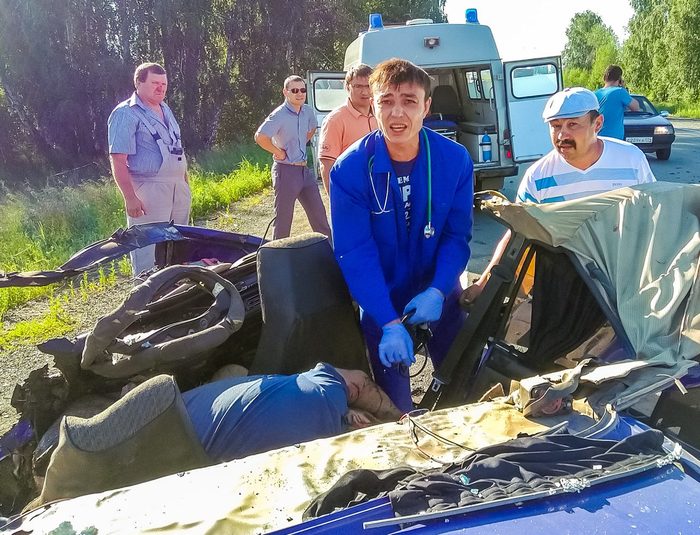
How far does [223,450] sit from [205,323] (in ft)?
2.30

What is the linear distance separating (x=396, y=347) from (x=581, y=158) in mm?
1599

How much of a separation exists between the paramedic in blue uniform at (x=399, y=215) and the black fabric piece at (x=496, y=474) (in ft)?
3.65

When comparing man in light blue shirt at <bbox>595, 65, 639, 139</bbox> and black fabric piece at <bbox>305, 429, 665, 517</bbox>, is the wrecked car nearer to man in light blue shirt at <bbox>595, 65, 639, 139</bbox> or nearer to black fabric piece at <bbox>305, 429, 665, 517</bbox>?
Result: black fabric piece at <bbox>305, 429, 665, 517</bbox>

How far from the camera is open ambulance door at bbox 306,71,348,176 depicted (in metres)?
8.89

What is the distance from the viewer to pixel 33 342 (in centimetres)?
502

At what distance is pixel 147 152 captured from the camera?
502 cm

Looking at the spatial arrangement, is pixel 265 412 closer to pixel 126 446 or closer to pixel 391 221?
pixel 126 446

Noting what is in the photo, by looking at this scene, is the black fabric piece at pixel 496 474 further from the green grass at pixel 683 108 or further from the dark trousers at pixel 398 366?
the green grass at pixel 683 108

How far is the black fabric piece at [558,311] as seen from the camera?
2.35m

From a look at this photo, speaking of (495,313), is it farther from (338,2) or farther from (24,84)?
(338,2)

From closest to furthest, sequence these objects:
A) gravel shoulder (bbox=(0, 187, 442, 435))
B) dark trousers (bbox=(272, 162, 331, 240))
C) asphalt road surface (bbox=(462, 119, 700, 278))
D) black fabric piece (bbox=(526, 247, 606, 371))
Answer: black fabric piece (bbox=(526, 247, 606, 371))
gravel shoulder (bbox=(0, 187, 442, 435))
dark trousers (bbox=(272, 162, 331, 240))
asphalt road surface (bbox=(462, 119, 700, 278))

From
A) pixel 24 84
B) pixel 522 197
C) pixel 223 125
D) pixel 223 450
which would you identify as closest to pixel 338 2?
pixel 223 125

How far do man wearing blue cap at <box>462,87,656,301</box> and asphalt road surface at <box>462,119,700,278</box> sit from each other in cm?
74

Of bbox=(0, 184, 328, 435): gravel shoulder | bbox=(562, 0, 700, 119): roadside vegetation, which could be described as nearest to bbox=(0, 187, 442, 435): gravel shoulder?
bbox=(0, 184, 328, 435): gravel shoulder
